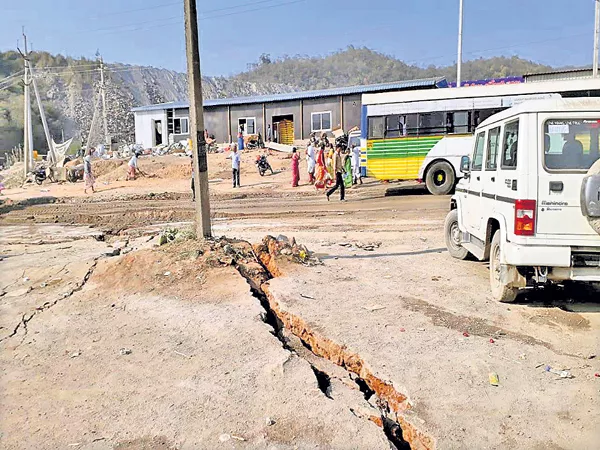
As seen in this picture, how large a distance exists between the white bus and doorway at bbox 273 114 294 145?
17144 mm

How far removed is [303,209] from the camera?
50.7 ft

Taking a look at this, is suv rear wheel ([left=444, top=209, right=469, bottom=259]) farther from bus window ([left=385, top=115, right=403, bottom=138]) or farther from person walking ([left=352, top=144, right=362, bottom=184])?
person walking ([left=352, top=144, right=362, bottom=184])

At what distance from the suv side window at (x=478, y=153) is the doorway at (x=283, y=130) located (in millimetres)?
27527

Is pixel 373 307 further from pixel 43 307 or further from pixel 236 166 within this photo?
pixel 236 166

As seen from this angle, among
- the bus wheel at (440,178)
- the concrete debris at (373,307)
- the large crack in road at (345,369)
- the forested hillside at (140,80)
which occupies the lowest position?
the large crack in road at (345,369)

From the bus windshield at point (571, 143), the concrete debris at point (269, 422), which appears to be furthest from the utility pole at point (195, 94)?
the concrete debris at point (269, 422)

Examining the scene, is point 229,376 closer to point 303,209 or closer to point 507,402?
point 507,402

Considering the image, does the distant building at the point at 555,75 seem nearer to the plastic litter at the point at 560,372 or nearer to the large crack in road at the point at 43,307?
the large crack in road at the point at 43,307

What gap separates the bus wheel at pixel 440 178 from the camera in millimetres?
16562

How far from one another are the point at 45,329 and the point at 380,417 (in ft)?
12.9

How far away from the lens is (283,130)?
34.7 meters

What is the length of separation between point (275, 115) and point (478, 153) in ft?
90.9

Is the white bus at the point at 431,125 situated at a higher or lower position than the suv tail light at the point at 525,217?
higher

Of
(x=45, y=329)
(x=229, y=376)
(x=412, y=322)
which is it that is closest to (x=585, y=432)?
(x=412, y=322)
